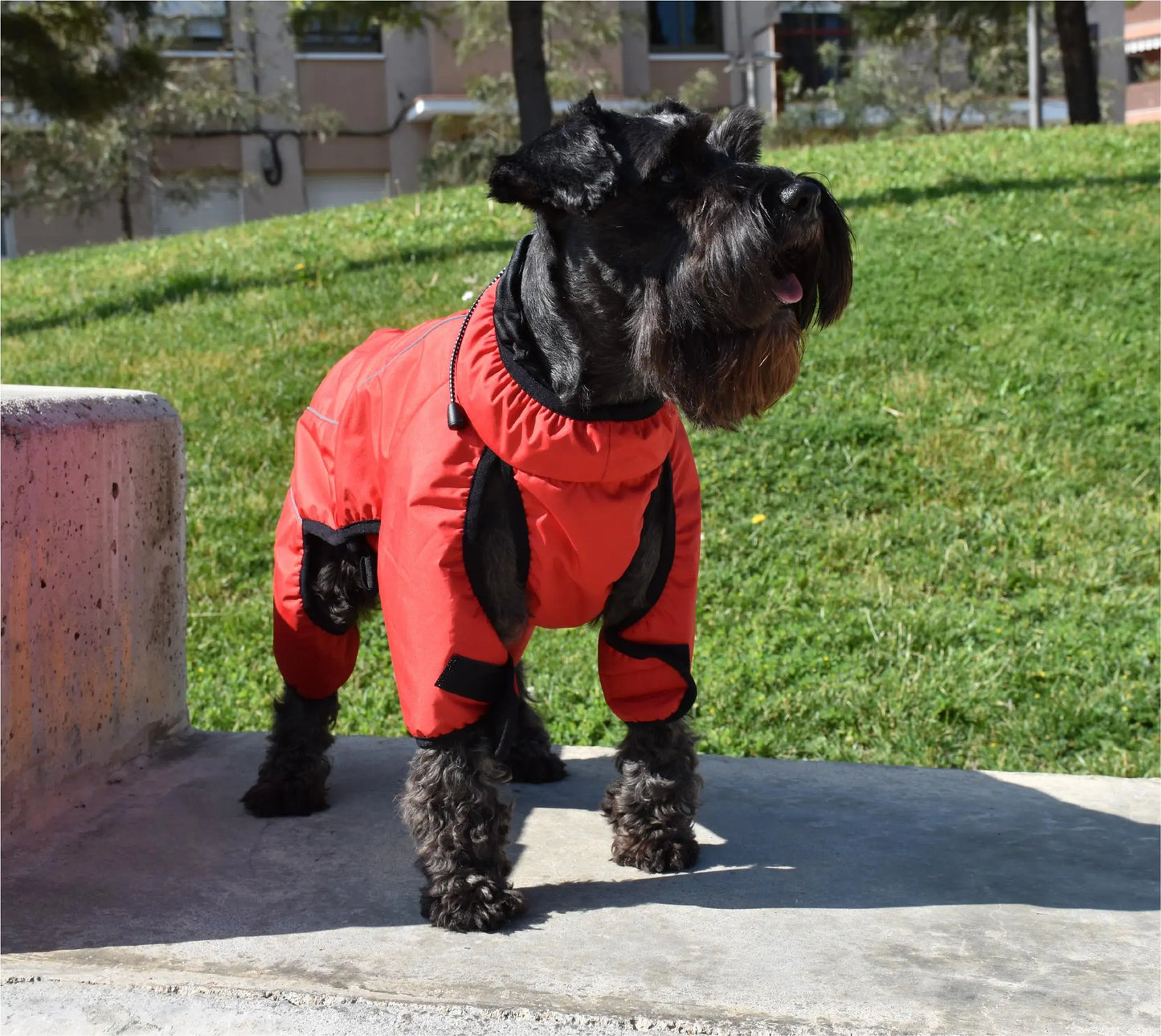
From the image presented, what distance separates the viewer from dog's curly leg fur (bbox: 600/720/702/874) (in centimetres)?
329

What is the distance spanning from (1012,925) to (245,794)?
2.15 m

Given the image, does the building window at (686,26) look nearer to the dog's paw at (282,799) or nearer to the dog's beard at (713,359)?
the dog's paw at (282,799)

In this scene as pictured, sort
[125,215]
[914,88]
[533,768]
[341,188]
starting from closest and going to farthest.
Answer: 1. [533,768]
2. [125,215]
3. [341,188]
4. [914,88]

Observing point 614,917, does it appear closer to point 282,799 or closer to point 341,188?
point 282,799

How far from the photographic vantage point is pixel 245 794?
3.77 m

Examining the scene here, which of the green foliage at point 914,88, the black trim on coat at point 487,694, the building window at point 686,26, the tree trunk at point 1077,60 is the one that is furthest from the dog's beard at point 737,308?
the building window at point 686,26

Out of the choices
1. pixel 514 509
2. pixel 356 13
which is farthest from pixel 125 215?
pixel 514 509

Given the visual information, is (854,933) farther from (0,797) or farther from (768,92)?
(768,92)


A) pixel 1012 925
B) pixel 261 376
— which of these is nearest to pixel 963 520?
pixel 1012 925

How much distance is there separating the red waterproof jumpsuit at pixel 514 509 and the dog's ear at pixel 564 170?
0.27 meters

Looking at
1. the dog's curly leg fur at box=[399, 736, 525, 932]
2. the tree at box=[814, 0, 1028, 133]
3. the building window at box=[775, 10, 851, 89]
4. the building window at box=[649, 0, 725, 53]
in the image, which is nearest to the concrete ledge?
the dog's curly leg fur at box=[399, 736, 525, 932]

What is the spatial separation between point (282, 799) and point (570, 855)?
34.6 inches

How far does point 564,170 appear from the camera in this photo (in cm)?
279

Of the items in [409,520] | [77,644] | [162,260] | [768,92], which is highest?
[768,92]
